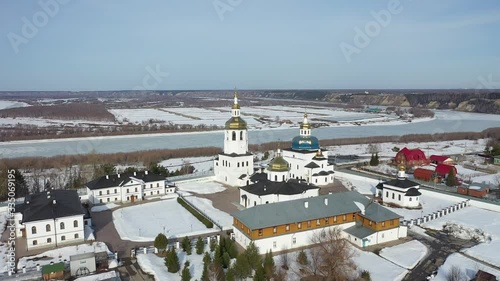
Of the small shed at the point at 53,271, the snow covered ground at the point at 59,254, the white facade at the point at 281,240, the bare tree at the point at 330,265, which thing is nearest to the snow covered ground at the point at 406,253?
the bare tree at the point at 330,265

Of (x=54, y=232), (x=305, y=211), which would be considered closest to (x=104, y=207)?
(x=54, y=232)

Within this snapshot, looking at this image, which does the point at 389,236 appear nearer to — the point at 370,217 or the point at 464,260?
the point at 370,217

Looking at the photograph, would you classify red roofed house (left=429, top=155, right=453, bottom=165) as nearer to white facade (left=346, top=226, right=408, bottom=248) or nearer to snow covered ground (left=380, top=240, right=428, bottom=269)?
white facade (left=346, top=226, right=408, bottom=248)

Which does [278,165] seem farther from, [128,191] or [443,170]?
[443,170]

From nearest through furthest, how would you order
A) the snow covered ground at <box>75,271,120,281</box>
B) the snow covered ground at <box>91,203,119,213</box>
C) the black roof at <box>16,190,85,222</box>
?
the snow covered ground at <box>75,271,120,281</box> → the black roof at <box>16,190,85,222</box> → the snow covered ground at <box>91,203,119,213</box>

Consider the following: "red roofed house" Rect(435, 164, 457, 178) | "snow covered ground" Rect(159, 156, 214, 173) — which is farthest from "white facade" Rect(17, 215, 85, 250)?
"red roofed house" Rect(435, 164, 457, 178)

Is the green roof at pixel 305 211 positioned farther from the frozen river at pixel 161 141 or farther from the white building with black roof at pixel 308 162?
the frozen river at pixel 161 141
